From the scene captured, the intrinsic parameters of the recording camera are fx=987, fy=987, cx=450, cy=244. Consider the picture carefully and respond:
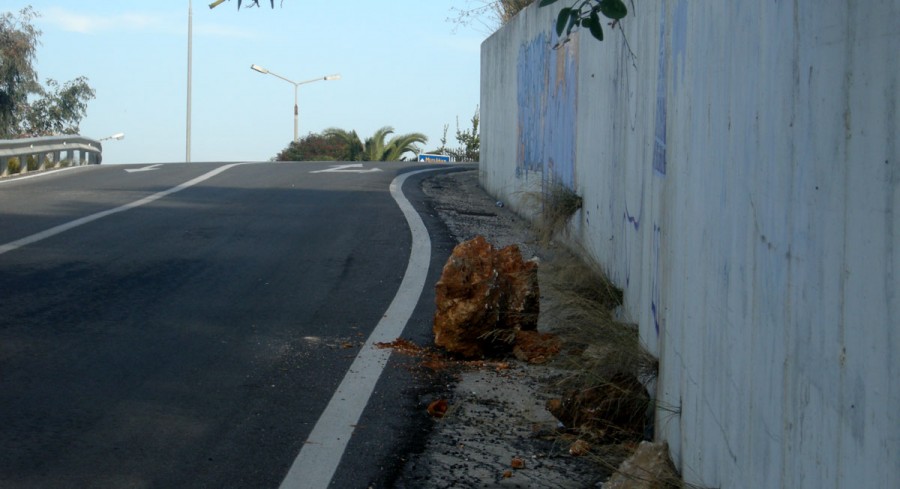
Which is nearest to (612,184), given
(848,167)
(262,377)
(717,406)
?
(262,377)

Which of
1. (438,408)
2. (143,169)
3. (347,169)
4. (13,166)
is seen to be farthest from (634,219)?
(13,166)

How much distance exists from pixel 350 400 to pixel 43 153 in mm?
17470

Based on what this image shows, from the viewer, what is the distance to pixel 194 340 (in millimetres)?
6566

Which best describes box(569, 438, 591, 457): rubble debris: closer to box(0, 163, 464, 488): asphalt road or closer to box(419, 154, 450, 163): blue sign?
box(0, 163, 464, 488): asphalt road

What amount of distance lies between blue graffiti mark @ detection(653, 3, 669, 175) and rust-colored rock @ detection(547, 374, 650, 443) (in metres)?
1.15

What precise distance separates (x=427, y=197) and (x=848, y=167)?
43.0 feet

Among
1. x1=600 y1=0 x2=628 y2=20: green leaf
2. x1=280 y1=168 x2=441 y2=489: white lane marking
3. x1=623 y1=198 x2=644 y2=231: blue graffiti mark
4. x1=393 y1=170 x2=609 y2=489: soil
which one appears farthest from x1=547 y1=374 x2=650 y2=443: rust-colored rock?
x1=600 y1=0 x2=628 y2=20: green leaf

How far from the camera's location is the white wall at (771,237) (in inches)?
84.2

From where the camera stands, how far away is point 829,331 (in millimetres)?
2414

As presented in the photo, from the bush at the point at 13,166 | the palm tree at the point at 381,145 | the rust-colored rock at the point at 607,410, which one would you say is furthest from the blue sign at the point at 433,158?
the rust-colored rock at the point at 607,410

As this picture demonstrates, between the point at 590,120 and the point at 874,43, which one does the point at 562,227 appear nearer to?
the point at 590,120

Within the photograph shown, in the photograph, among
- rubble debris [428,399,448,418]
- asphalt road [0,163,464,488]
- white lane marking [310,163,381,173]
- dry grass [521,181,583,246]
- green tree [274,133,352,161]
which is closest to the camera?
asphalt road [0,163,464,488]

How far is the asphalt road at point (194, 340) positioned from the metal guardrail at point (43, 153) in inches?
245

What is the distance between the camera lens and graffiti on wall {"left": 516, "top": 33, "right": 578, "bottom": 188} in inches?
385
